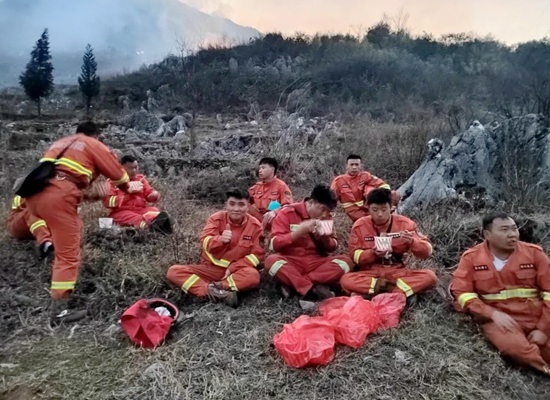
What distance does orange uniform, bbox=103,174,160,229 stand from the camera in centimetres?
597

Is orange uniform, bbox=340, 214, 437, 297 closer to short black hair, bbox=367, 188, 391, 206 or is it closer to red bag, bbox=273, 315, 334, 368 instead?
short black hair, bbox=367, 188, 391, 206

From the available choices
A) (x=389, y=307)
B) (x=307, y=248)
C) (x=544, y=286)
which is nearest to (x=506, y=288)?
(x=544, y=286)

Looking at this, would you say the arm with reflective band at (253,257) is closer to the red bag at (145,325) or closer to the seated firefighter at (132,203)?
the red bag at (145,325)

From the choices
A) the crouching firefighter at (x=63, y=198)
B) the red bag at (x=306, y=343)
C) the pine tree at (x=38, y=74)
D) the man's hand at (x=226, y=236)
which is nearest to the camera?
the red bag at (x=306, y=343)

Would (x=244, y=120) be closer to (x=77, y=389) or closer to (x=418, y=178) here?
(x=418, y=178)

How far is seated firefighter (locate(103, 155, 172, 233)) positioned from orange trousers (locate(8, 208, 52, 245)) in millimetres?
995

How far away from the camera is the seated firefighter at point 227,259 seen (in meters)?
4.16

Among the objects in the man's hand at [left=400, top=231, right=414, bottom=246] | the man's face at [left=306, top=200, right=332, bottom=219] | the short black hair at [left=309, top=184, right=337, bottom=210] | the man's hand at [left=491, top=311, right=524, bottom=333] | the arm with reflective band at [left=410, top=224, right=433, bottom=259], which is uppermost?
the short black hair at [left=309, top=184, right=337, bottom=210]

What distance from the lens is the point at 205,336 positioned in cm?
353

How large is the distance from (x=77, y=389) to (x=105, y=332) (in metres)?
0.73

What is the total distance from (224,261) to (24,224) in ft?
8.35

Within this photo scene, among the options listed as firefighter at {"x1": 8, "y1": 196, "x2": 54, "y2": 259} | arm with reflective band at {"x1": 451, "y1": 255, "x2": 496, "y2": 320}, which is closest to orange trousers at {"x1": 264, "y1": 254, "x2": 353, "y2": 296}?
arm with reflective band at {"x1": 451, "y1": 255, "x2": 496, "y2": 320}

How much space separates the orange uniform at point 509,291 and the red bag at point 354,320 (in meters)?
0.70

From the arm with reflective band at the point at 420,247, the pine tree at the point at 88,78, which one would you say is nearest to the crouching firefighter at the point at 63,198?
the arm with reflective band at the point at 420,247
